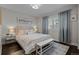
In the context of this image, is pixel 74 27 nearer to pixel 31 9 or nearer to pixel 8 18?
pixel 31 9

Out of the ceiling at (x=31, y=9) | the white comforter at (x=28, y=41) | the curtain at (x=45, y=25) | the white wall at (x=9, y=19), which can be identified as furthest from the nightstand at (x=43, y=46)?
the ceiling at (x=31, y=9)

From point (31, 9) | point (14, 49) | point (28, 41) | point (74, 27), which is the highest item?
point (31, 9)

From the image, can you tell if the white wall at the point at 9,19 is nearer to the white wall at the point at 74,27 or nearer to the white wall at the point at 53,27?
the white wall at the point at 53,27

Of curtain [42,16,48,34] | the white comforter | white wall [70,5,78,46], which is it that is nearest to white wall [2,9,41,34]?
the white comforter

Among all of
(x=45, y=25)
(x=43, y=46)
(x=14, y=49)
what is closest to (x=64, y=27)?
(x=45, y=25)

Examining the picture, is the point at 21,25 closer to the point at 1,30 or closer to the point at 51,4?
the point at 1,30

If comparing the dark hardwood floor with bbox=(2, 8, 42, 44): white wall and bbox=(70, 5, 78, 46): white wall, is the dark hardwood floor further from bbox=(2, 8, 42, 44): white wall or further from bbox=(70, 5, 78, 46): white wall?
bbox=(2, 8, 42, 44): white wall

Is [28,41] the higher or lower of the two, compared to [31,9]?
lower

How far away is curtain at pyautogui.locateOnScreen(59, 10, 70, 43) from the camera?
1.23m

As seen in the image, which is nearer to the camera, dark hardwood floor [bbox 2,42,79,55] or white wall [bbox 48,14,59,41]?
dark hardwood floor [bbox 2,42,79,55]

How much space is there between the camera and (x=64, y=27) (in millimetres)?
1272

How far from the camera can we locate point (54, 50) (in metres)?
1.21
